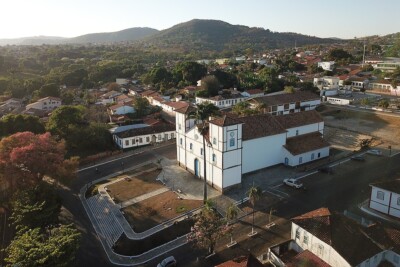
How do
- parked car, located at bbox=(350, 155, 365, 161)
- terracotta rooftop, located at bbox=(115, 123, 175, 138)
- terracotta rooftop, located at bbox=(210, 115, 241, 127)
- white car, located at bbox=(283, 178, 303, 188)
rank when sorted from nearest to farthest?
terracotta rooftop, located at bbox=(210, 115, 241, 127) → white car, located at bbox=(283, 178, 303, 188) → parked car, located at bbox=(350, 155, 365, 161) → terracotta rooftop, located at bbox=(115, 123, 175, 138)

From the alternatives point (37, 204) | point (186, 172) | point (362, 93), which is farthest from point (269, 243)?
point (362, 93)

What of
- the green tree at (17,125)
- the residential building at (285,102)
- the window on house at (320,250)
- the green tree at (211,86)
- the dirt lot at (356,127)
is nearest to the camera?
the window on house at (320,250)

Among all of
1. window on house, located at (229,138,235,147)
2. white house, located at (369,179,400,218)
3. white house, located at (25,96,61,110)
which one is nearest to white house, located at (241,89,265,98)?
white house, located at (25,96,61,110)

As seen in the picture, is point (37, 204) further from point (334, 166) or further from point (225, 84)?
point (225, 84)

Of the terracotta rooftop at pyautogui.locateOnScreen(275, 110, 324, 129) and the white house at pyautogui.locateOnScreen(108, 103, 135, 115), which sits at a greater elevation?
the terracotta rooftop at pyautogui.locateOnScreen(275, 110, 324, 129)

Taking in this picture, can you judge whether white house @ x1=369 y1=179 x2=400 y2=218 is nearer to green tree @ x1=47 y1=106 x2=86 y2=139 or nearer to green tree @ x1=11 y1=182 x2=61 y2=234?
green tree @ x1=11 y1=182 x2=61 y2=234

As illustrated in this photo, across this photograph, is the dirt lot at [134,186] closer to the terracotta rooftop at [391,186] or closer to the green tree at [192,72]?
the terracotta rooftop at [391,186]

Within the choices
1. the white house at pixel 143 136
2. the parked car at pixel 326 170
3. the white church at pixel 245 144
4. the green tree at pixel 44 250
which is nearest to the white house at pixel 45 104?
the white house at pixel 143 136
